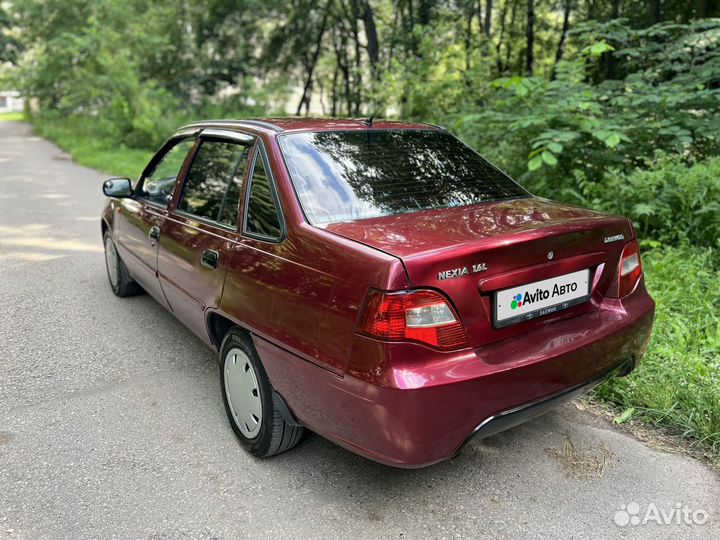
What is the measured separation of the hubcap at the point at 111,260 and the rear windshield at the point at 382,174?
294 centimetres

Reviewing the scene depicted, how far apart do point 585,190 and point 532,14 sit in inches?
568

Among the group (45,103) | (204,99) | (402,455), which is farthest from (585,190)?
(45,103)

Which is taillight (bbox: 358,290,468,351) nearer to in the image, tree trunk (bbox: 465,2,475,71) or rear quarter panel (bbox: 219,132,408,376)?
rear quarter panel (bbox: 219,132,408,376)

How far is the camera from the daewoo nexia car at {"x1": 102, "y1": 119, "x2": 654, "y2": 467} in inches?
85.0

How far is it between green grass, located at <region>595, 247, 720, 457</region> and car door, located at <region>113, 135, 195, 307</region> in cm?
302

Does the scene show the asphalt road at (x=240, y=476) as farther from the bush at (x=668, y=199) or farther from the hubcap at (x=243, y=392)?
the bush at (x=668, y=199)

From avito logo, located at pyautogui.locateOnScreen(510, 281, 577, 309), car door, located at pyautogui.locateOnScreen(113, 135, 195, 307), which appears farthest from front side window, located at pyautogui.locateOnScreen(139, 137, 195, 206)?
avito logo, located at pyautogui.locateOnScreen(510, 281, 577, 309)

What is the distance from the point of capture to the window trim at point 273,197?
8.77 feet

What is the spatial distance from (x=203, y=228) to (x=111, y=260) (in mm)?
2477

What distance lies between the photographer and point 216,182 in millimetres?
3422

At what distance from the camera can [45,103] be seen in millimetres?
28469

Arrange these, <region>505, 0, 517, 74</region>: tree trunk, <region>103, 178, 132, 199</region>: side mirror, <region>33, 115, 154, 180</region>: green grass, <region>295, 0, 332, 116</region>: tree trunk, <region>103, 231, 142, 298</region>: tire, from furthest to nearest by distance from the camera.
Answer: <region>295, 0, 332, 116</region>: tree trunk → <region>505, 0, 517, 74</region>: tree trunk → <region>33, 115, 154, 180</region>: green grass → <region>103, 231, 142, 298</region>: tire → <region>103, 178, 132, 199</region>: side mirror

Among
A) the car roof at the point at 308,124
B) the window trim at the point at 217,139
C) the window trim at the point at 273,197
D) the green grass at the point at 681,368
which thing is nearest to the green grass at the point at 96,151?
the window trim at the point at 217,139

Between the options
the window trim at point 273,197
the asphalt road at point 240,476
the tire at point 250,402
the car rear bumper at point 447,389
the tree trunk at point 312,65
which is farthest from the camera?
the tree trunk at point 312,65
